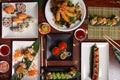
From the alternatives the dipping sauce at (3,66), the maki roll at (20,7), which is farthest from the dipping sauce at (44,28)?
the dipping sauce at (3,66)

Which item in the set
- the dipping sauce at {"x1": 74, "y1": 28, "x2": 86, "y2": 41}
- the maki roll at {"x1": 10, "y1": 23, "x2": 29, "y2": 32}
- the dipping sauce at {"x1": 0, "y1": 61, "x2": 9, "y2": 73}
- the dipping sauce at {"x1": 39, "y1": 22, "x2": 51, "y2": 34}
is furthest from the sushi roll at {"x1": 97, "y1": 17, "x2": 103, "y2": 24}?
the dipping sauce at {"x1": 0, "y1": 61, "x2": 9, "y2": 73}

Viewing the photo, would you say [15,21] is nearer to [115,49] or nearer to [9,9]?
[9,9]

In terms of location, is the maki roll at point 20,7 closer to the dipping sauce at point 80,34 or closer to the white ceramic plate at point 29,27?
the white ceramic plate at point 29,27

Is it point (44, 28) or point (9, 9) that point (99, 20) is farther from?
point (9, 9)

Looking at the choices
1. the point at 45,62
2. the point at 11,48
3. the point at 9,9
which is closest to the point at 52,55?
the point at 45,62

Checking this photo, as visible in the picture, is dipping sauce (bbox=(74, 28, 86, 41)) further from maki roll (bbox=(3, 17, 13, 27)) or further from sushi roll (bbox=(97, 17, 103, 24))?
maki roll (bbox=(3, 17, 13, 27))

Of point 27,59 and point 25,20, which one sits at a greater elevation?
point 25,20
